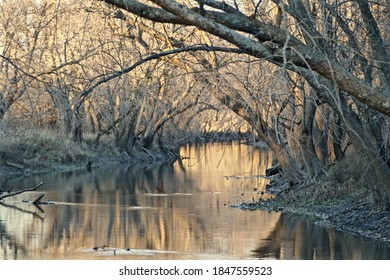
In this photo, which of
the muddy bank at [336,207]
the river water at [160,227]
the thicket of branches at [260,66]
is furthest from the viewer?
the muddy bank at [336,207]

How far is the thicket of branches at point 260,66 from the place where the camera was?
34.8ft

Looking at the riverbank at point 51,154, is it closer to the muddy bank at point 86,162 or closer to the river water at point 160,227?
the muddy bank at point 86,162

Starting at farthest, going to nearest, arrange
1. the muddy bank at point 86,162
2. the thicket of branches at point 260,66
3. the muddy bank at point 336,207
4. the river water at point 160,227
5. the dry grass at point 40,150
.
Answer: the dry grass at point 40,150 → the muddy bank at point 86,162 → the muddy bank at point 336,207 → the river water at point 160,227 → the thicket of branches at point 260,66

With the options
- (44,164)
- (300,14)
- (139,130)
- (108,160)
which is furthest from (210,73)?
(139,130)

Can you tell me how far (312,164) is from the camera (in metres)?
22.1

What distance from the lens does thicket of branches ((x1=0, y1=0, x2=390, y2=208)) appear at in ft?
34.8

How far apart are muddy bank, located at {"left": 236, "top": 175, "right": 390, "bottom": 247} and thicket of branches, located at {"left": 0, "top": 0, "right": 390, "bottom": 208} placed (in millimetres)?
440

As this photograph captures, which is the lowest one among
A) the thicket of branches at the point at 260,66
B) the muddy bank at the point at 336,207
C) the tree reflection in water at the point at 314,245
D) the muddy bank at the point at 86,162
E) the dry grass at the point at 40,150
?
the tree reflection in water at the point at 314,245

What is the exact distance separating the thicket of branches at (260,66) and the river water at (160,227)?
171cm

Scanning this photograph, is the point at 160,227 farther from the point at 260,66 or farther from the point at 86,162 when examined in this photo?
the point at 86,162

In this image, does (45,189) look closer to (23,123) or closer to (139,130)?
(23,123)

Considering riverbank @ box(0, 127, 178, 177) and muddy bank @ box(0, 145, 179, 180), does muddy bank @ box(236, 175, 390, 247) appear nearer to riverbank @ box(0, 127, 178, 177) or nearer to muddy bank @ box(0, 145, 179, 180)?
muddy bank @ box(0, 145, 179, 180)

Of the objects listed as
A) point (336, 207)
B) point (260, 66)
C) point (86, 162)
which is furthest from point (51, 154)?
point (260, 66)

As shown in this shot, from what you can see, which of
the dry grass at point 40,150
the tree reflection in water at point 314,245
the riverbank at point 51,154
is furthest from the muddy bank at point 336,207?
the dry grass at point 40,150
